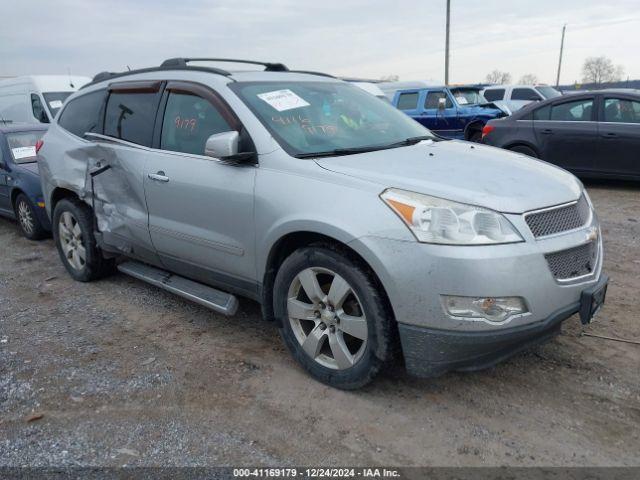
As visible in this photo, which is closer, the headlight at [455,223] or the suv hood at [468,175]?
the headlight at [455,223]

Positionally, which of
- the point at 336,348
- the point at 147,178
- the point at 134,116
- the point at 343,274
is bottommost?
the point at 336,348

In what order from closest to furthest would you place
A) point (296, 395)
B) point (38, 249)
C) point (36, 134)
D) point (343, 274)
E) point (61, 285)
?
1. point (343, 274)
2. point (296, 395)
3. point (61, 285)
4. point (38, 249)
5. point (36, 134)

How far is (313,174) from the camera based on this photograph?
10.0 ft

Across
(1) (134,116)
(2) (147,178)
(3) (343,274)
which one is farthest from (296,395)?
(1) (134,116)

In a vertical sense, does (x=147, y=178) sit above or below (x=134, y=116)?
below

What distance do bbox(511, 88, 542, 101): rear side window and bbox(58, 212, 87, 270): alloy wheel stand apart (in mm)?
15575

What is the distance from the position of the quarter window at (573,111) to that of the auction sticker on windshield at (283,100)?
6363 mm

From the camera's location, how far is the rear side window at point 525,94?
1716 cm

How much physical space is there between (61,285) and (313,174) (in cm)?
323

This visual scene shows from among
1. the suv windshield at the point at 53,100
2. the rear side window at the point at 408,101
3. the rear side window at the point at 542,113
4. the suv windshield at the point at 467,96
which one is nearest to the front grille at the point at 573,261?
the rear side window at the point at 542,113

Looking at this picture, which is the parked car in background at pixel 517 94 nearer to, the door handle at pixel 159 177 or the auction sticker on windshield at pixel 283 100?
the auction sticker on windshield at pixel 283 100

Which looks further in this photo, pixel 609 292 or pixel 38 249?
pixel 38 249

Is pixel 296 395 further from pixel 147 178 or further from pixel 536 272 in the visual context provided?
pixel 147 178

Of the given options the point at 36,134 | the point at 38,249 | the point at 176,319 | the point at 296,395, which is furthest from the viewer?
the point at 36,134
